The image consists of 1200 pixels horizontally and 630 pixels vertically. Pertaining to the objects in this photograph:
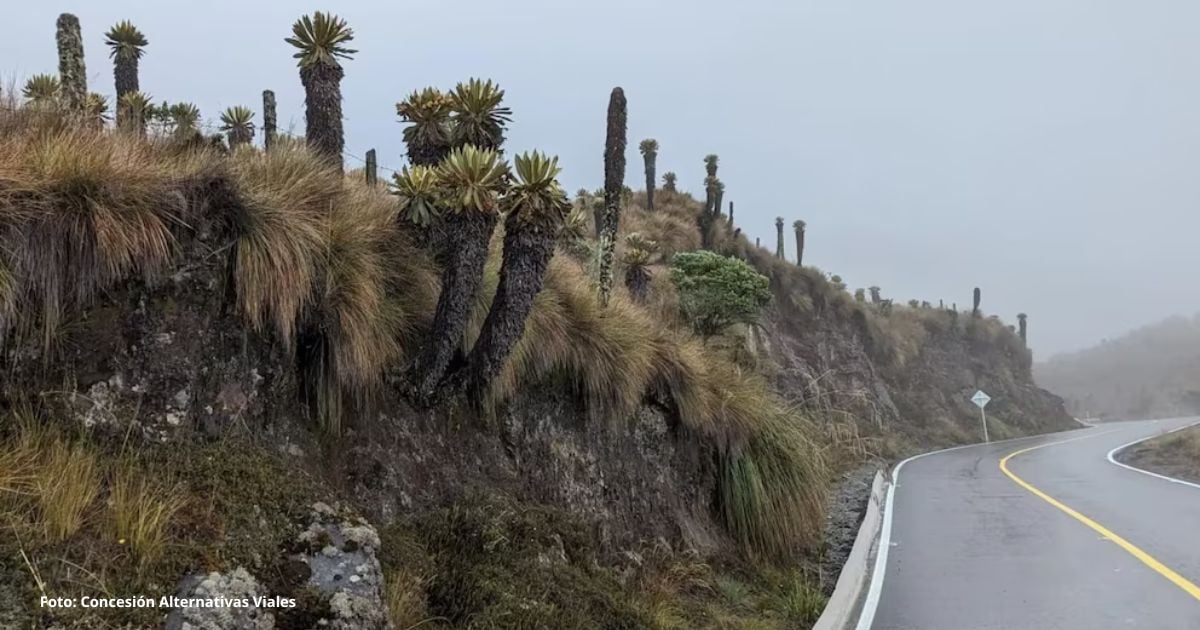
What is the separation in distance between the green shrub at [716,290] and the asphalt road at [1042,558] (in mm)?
5620

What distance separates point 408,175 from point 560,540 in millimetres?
3157

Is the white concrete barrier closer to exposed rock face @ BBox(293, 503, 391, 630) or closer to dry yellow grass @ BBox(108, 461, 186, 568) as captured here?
exposed rock face @ BBox(293, 503, 391, 630)

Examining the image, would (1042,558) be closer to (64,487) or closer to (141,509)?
(141,509)

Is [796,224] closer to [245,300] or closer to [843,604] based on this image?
[843,604]

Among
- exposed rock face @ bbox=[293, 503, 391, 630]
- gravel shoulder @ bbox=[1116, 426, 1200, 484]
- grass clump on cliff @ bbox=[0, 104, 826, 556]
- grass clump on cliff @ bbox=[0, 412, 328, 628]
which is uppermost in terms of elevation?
grass clump on cliff @ bbox=[0, 104, 826, 556]

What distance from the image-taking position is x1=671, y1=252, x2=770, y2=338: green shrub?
18.8 m

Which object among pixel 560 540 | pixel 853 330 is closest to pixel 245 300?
pixel 560 540

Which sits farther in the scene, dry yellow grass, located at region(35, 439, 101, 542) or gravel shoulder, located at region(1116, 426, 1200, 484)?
gravel shoulder, located at region(1116, 426, 1200, 484)

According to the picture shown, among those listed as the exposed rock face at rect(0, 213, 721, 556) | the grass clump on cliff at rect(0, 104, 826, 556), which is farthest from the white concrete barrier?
the grass clump on cliff at rect(0, 104, 826, 556)

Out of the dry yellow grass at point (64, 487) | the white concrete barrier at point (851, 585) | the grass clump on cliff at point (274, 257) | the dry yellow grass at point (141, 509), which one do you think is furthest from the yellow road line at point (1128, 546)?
the dry yellow grass at point (64, 487)

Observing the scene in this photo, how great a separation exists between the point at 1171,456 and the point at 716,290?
17.6 meters

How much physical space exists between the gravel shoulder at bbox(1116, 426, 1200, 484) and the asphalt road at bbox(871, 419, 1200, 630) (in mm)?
3175

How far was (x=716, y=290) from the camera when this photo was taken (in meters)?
A: 20.1

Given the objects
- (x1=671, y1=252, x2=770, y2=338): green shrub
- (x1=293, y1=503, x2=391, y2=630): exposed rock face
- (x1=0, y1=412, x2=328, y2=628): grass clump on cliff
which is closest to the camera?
(x1=0, y1=412, x2=328, y2=628): grass clump on cliff
